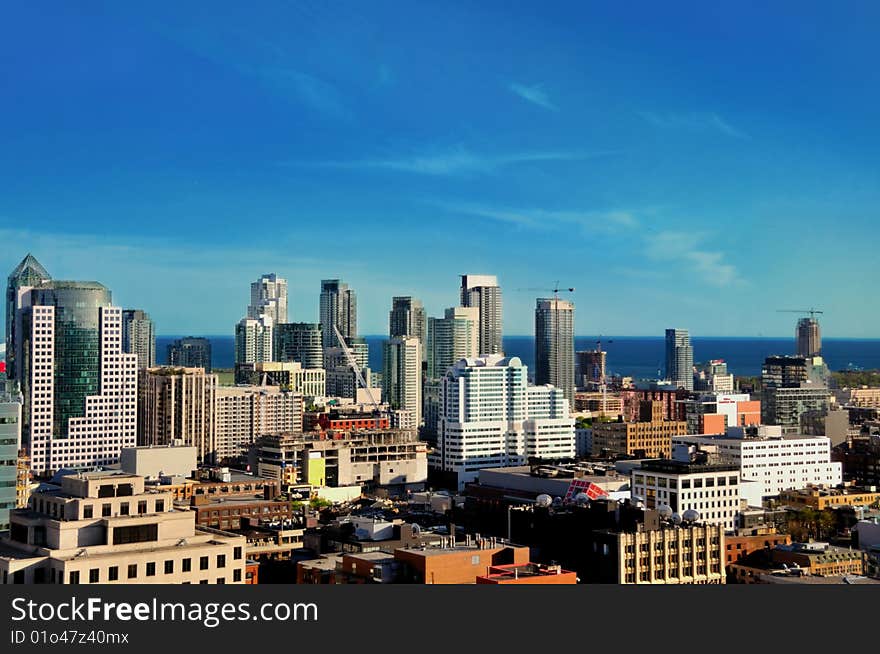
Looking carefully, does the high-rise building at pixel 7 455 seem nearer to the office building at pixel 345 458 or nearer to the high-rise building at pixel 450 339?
the office building at pixel 345 458

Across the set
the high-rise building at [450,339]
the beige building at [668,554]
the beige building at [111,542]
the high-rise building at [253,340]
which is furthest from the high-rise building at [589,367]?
the beige building at [111,542]

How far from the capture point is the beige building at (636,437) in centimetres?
3183

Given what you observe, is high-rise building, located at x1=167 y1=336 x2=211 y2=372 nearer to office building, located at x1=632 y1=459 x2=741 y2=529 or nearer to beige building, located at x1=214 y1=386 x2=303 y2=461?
beige building, located at x1=214 y1=386 x2=303 y2=461

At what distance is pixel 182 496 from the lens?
2028 centimetres

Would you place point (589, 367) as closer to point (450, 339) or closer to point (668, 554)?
point (450, 339)

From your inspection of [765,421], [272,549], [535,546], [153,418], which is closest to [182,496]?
[272,549]

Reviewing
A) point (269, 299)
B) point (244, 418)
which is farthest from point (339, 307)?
point (244, 418)

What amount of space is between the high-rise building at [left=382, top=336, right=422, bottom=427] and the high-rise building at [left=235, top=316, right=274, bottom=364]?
12.2 m

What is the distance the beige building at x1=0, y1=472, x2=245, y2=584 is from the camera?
826 cm

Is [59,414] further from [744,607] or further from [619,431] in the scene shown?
[744,607]

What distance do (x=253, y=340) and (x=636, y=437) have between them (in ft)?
93.5

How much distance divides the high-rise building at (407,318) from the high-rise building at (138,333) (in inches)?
438

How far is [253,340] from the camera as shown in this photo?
56656 millimetres

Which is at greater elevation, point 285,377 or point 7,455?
point 285,377
